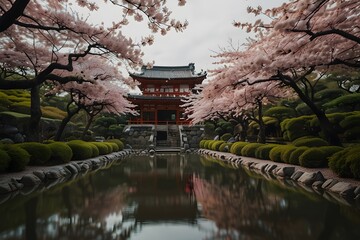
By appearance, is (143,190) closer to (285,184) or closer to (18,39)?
(285,184)

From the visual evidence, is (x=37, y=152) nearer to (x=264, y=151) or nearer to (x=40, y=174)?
(x=40, y=174)

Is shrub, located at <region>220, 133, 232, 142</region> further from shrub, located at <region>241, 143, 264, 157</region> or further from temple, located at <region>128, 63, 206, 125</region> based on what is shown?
shrub, located at <region>241, 143, 264, 157</region>

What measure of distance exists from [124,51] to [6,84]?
12.7 feet

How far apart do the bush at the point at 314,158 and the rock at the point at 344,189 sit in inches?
92.1

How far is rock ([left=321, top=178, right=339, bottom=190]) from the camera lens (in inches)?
280

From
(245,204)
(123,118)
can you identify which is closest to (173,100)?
(123,118)

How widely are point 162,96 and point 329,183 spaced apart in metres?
29.5

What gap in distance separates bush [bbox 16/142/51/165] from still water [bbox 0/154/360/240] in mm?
2829

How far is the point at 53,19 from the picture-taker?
8.59 meters

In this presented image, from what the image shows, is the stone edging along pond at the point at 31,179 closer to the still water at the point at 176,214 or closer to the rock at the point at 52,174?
the rock at the point at 52,174

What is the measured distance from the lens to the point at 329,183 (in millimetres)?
7250

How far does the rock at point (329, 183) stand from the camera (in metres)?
7.12

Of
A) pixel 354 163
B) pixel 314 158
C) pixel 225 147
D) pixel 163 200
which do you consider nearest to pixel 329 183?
pixel 354 163

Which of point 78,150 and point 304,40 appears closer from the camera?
point 304,40
